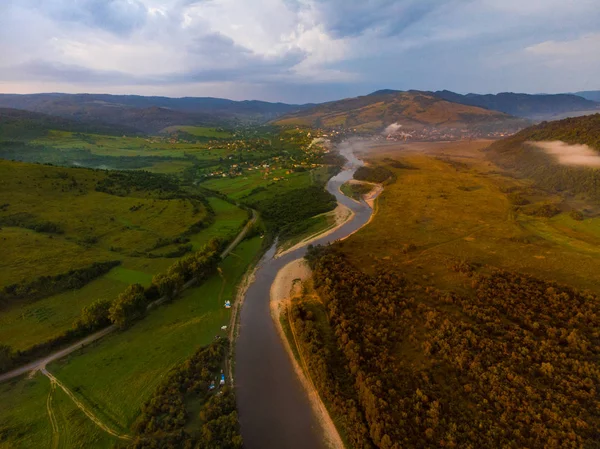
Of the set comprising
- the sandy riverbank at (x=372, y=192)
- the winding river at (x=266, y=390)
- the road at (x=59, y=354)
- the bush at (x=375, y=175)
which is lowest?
the winding river at (x=266, y=390)

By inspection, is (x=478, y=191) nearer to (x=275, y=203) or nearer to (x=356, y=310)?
(x=275, y=203)

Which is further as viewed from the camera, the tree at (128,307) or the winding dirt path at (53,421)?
the tree at (128,307)

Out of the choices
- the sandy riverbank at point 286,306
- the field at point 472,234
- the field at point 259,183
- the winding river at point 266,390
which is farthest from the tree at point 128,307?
the field at point 259,183

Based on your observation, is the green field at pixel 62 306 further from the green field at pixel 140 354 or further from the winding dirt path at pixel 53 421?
the winding dirt path at pixel 53 421

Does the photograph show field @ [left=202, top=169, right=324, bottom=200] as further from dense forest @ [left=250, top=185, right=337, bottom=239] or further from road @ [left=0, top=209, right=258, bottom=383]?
road @ [left=0, top=209, right=258, bottom=383]

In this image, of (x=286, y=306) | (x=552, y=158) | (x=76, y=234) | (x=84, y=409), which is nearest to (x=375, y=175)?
(x=552, y=158)

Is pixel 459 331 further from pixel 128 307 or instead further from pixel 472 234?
pixel 128 307

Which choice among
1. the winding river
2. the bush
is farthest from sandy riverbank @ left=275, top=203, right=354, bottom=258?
the bush

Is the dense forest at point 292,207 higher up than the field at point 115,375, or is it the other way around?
the dense forest at point 292,207

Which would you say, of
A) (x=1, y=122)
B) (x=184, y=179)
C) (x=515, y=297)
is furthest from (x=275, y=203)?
(x=1, y=122)
